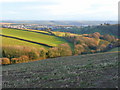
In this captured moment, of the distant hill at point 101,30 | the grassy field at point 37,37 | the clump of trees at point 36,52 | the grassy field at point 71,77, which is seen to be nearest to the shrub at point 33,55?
the clump of trees at point 36,52

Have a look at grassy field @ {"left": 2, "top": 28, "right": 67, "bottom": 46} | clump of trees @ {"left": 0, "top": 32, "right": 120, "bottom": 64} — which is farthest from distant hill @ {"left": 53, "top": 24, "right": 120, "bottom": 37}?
grassy field @ {"left": 2, "top": 28, "right": 67, "bottom": 46}

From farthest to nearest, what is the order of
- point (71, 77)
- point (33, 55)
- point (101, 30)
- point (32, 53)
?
point (101, 30) → point (33, 55) → point (32, 53) → point (71, 77)

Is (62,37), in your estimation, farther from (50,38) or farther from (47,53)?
(47,53)

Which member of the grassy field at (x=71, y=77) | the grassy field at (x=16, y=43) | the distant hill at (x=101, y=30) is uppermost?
the distant hill at (x=101, y=30)

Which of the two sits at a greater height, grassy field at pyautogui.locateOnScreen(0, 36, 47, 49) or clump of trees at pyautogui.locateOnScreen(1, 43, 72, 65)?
grassy field at pyautogui.locateOnScreen(0, 36, 47, 49)

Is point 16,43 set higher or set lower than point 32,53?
higher

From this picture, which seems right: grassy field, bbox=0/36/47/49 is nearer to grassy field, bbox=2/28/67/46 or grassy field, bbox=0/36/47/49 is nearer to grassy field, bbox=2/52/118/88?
grassy field, bbox=2/28/67/46

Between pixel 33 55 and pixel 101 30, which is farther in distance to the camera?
pixel 101 30

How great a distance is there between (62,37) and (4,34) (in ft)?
100

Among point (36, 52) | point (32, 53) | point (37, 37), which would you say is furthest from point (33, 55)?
point (37, 37)

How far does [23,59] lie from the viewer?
77062mm

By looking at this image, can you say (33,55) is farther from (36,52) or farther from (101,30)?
(101,30)

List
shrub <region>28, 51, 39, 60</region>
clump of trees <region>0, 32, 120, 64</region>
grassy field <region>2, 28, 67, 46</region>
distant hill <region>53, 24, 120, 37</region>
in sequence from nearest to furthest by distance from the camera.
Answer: clump of trees <region>0, 32, 120, 64</region>, shrub <region>28, 51, 39, 60</region>, grassy field <region>2, 28, 67, 46</region>, distant hill <region>53, 24, 120, 37</region>

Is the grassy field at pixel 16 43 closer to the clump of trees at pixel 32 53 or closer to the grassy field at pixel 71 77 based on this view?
the clump of trees at pixel 32 53
